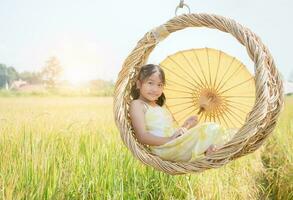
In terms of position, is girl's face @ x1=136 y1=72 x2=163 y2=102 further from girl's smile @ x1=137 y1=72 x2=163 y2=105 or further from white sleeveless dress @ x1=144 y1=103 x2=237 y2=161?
white sleeveless dress @ x1=144 y1=103 x2=237 y2=161

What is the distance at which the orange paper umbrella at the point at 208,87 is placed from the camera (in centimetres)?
325

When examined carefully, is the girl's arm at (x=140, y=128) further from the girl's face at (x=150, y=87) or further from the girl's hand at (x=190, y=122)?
the girl's hand at (x=190, y=122)

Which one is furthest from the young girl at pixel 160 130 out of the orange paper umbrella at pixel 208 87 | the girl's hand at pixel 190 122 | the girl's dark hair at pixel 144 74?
the orange paper umbrella at pixel 208 87

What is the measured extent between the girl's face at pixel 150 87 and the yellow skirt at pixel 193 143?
33 centimetres

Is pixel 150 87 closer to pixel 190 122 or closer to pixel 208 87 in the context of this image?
pixel 190 122

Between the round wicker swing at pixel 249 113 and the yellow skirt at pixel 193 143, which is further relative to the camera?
the yellow skirt at pixel 193 143

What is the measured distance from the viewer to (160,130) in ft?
9.44

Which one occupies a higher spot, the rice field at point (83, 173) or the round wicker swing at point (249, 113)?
the round wicker swing at point (249, 113)

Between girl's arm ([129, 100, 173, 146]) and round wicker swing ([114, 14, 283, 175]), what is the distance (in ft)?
0.12

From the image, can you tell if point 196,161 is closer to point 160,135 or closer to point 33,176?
point 160,135

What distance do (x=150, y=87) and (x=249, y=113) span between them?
67 cm

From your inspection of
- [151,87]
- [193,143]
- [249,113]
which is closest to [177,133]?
[193,143]

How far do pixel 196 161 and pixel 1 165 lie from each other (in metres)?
1.13

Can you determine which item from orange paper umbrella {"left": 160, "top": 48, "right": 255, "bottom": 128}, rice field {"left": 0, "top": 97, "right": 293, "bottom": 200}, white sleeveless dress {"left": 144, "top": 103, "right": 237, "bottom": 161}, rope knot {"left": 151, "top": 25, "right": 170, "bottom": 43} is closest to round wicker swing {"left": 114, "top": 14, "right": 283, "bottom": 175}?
rope knot {"left": 151, "top": 25, "right": 170, "bottom": 43}
